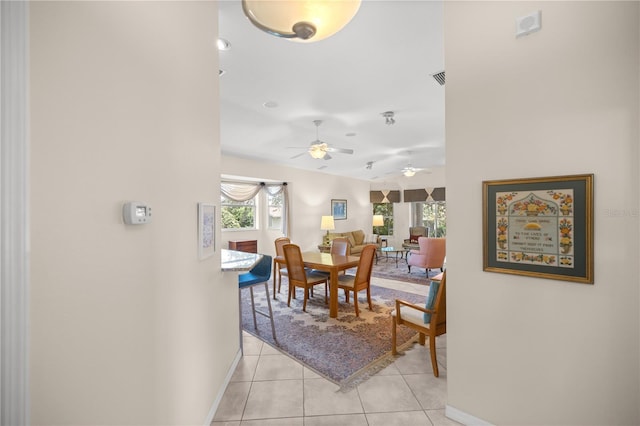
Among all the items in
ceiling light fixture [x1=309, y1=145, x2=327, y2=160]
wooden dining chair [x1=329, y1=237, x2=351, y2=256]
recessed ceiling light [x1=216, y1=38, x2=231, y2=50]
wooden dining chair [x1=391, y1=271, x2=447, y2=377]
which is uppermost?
recessed ceiling light [x1=216, y1=38, x2=231, y2=50]

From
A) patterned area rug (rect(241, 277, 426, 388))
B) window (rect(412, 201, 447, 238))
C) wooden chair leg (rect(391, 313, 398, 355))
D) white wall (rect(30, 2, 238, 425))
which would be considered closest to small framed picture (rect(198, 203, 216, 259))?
white wall (rect(30, 2, 238, 425))

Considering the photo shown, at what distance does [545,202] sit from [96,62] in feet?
7.20

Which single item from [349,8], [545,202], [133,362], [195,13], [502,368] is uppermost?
[195,13]

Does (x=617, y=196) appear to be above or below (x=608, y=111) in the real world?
below

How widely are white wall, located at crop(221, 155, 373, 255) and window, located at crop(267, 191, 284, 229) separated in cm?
23

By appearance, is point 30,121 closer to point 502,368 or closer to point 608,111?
point 608,111

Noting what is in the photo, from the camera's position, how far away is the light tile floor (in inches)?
77.9

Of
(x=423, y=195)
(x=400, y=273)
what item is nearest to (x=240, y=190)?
(x=400, y=273)

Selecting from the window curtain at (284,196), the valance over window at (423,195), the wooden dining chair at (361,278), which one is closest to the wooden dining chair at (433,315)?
the wooden dining chair at (361,278)

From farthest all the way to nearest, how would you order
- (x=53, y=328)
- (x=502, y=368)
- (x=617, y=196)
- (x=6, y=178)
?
(x=502, y=368), (x=617, y=196), (x=53, y=328), (x=6, y=178)

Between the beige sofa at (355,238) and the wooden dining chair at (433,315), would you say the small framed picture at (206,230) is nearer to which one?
the wooden dining chair at (433,315)

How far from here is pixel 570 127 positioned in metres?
1.55

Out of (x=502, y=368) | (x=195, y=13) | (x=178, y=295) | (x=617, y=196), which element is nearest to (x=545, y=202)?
(x=617, y=196)

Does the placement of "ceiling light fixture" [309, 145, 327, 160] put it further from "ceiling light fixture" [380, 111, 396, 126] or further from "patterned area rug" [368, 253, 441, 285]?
"patterned area rug" [368, 253, 441, 285]
